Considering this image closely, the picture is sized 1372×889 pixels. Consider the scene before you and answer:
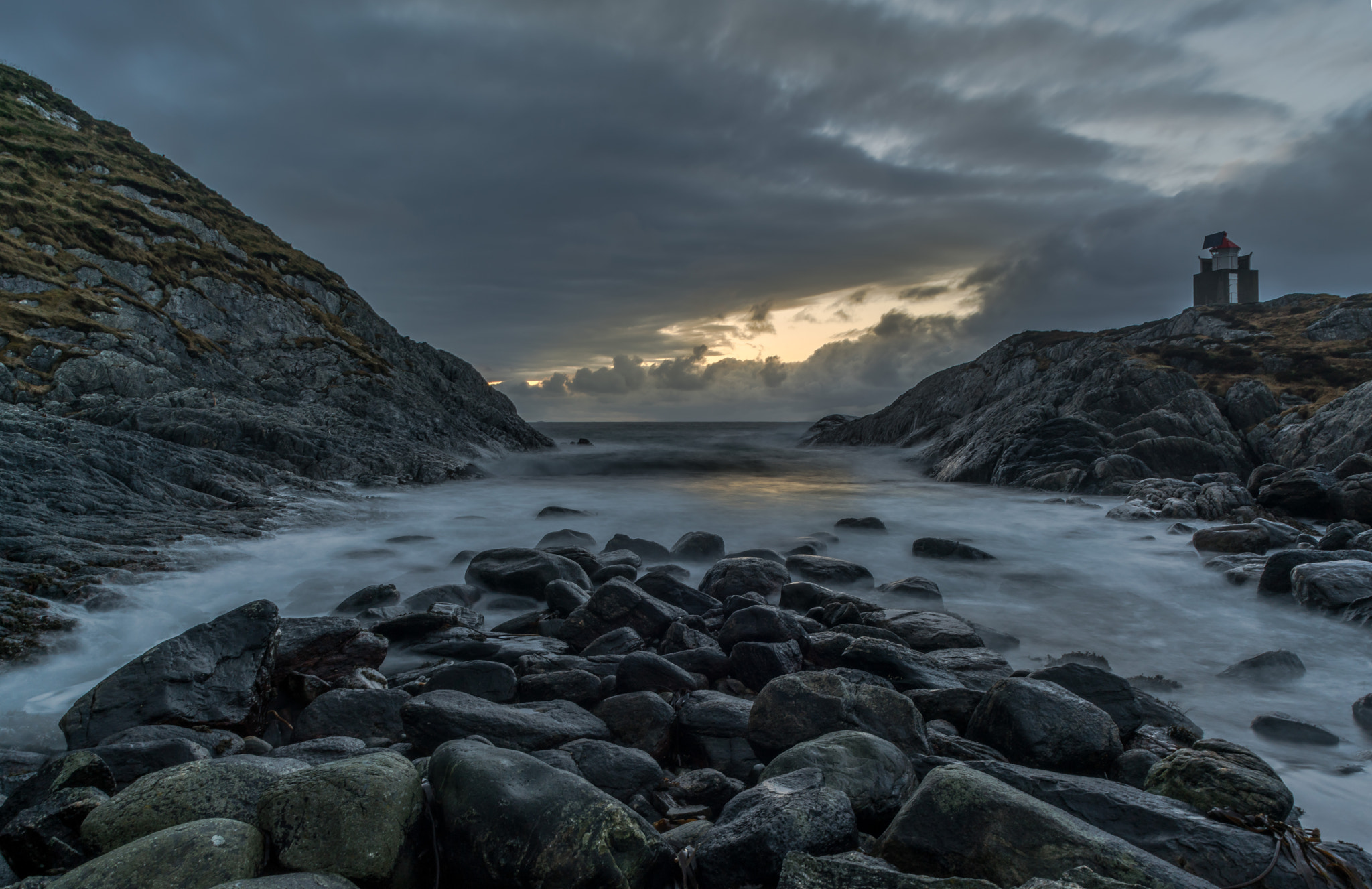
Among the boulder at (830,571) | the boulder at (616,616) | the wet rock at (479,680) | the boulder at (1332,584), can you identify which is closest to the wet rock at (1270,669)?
the boulder at (1332,584)

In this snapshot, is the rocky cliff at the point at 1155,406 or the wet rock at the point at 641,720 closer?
the wet rock at the point at 641,720

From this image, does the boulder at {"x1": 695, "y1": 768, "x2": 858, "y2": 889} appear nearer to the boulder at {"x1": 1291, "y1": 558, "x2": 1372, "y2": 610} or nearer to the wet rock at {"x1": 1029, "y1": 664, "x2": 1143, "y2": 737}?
the wet rock at {"x1": 1029, "y1": 664, "x2": 1143, "y2": 737}

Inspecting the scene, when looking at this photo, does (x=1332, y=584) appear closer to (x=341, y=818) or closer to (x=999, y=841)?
(x=999, y=841)

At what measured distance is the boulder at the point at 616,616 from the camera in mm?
6762

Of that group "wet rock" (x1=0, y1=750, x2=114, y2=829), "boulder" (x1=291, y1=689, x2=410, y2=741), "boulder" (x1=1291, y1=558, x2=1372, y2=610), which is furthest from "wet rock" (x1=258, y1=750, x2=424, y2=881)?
"boulder" (x1=1291, y1=558, x2=1372, y2=610)

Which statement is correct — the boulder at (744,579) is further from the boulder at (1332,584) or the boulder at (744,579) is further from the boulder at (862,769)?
the boulder at (1332,584)

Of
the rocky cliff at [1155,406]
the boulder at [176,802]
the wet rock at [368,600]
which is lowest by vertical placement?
the wet rock at [368,600]

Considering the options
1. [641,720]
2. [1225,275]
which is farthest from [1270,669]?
[1225,275]

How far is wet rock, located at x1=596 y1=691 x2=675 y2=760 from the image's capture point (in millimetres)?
4406

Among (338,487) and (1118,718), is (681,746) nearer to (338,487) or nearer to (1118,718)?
(1118,718)

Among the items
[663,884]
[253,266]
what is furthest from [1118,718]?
[253,266]

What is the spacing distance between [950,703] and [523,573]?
5.79m

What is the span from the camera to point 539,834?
104 inches

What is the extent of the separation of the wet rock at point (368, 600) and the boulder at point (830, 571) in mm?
5808
